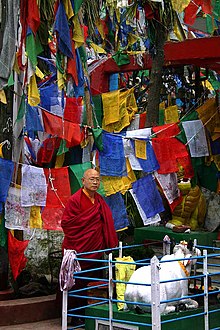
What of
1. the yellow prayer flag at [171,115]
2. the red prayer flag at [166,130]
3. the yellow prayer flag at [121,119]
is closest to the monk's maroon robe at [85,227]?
the red prayer flag at [166,130]

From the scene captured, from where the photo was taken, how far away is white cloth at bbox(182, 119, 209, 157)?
1187cm

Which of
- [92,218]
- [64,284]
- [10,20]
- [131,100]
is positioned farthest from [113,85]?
[64,284]

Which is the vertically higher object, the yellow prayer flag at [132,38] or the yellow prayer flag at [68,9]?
the yellow prayer flag at [132,38]

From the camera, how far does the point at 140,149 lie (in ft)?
36.0

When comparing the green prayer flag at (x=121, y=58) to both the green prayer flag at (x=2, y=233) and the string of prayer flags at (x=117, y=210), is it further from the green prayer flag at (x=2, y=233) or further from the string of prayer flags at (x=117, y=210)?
the green prayer flag at (x=2, y=233)

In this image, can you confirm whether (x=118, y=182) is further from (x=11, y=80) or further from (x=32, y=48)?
(x=32, y=48)

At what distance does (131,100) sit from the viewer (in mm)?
13281

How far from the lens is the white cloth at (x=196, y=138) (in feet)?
38.9

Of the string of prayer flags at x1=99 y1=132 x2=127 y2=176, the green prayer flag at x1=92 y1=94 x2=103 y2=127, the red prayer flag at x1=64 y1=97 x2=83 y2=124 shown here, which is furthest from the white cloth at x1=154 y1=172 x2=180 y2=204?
the green prayer flag at x1=92 y1=94 x2=103 y2=127

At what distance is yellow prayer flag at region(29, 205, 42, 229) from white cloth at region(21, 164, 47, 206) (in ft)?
0.28

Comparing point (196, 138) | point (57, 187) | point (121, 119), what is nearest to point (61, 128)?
point (57, 187)

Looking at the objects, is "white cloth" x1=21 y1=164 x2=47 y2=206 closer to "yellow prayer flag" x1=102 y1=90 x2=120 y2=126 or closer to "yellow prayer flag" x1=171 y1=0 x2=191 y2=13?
"yellow prayer flag" x1=102 y1=90 x2=120 y2=126

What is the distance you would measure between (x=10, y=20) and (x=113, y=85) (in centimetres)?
480

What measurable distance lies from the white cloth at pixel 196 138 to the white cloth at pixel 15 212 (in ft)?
11.4
